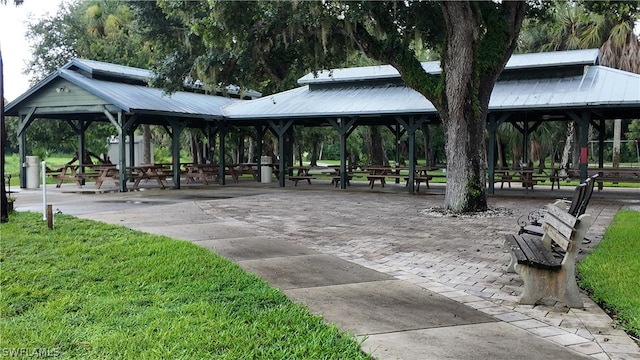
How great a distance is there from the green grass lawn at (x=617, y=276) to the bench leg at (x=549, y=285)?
0.31m

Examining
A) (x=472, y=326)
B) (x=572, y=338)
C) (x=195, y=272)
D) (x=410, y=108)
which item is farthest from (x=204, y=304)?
(x=410, y=108)

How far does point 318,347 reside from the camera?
3504 mm

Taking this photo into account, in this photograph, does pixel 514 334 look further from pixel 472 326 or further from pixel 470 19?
pixel 470 19

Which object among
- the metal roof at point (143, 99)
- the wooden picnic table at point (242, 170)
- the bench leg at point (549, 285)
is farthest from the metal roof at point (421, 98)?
the bench leg at point (549, 285)

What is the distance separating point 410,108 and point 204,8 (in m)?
7.04

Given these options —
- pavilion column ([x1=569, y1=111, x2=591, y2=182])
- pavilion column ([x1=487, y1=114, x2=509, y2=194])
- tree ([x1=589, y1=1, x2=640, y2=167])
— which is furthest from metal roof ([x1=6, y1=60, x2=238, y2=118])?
tree ([x1=589, y1=1, x2=640, y2=167])

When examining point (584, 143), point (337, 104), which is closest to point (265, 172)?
point (337, 104)

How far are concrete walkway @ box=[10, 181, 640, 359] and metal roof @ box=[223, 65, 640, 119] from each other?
2878mm

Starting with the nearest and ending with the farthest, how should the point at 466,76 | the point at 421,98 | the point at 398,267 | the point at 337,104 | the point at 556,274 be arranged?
the point at 556,274
the point at 398,267
the point at 466,76
the point at 421,98
the point at 337,104

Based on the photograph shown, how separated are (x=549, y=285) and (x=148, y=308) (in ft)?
11.3

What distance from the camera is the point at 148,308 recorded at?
4391 mm

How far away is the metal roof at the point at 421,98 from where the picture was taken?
47.7ft

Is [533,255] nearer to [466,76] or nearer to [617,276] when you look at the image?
[617,276]

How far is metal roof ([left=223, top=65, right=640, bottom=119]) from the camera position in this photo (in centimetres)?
1454
